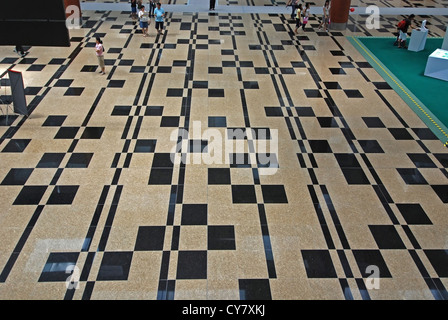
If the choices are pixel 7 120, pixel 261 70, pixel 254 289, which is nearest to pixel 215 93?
pixel 261 70

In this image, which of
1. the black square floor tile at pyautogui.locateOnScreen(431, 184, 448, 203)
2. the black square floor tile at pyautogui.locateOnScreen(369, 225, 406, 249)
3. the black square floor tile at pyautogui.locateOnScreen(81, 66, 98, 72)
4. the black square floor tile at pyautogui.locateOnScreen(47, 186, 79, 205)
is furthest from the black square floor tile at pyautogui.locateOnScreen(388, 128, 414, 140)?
the black square floor tile at pyautogui.locateOnScreen(81, 66, 98, 72)

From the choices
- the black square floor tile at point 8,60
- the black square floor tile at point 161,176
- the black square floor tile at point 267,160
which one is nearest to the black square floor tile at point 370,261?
the black square floor tile at point 267,160

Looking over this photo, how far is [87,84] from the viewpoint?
10.1 m

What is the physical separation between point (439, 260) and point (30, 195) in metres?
5.99

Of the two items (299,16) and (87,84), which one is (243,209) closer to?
(87,84)

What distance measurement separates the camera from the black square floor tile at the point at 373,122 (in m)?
8.73

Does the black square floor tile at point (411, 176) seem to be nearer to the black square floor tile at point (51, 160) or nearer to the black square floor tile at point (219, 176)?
the black square floor tile at point (219, 176)

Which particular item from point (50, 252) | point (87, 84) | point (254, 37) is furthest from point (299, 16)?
point (50, 252)

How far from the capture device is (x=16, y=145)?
7.79 meters

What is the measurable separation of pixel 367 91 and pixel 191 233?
6378mm

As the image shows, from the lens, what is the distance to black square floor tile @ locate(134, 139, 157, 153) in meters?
7.72

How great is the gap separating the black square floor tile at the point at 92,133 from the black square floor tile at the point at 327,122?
14.5 ft

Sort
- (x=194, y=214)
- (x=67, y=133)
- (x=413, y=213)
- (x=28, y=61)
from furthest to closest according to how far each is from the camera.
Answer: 1. (x=28, y=61)
2. (x=67, y=133)
3. (x=413, y=213)
4. (x=194, y=214)

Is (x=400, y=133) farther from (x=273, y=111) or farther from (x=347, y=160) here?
(x=273, y=111)
